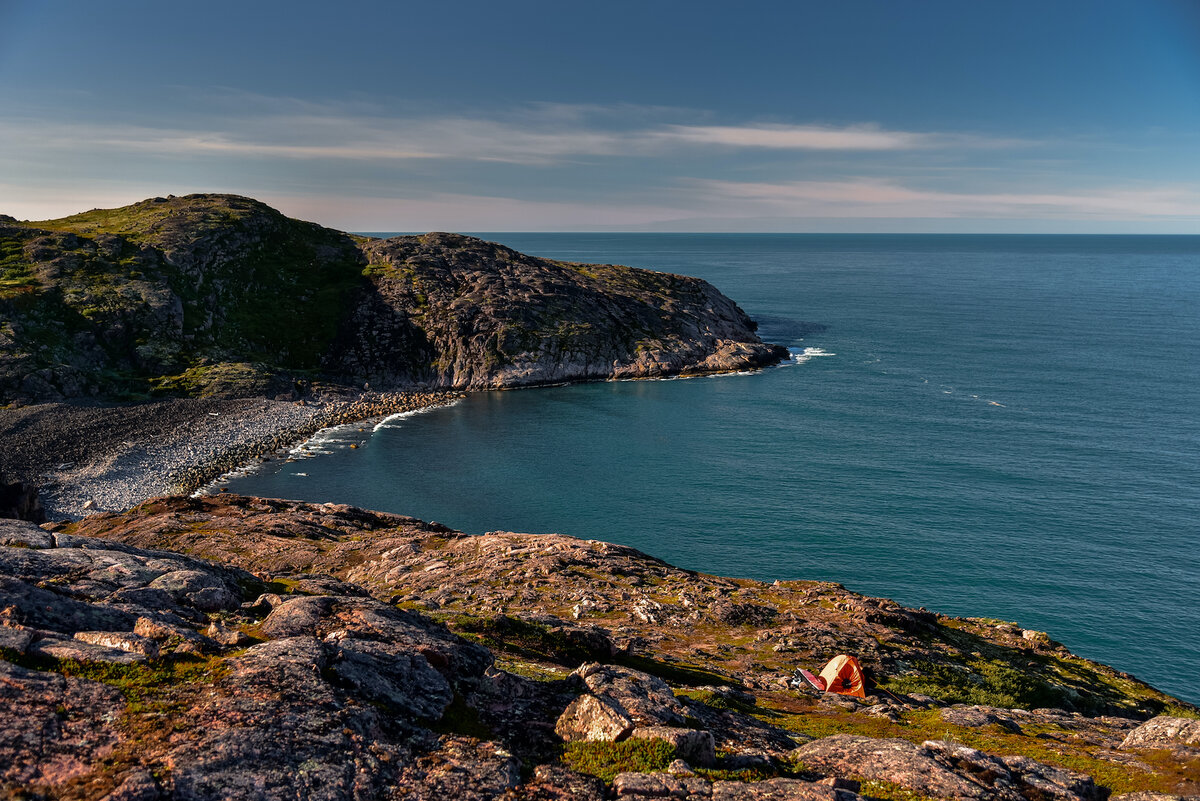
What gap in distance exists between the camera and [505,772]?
1591 cm

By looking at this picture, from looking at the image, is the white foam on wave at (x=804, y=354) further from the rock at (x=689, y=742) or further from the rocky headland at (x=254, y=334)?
the rock at (x=689, y=742)

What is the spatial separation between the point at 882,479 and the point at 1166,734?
65.7 meters

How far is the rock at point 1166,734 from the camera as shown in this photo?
23.4 meters

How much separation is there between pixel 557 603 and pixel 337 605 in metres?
22.6

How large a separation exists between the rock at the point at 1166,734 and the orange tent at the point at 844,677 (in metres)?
11.0

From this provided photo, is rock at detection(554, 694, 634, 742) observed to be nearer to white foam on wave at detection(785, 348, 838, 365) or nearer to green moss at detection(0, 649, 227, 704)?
green moss at detection(0, 649, 227, 704)

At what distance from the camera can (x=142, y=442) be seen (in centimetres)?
9850

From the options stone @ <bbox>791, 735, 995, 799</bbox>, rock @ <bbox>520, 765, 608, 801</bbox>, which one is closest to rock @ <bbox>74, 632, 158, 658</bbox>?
rock @ <bbox>520, 765, 608, 801</bbox>

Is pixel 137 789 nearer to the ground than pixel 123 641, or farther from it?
nearer to the ground

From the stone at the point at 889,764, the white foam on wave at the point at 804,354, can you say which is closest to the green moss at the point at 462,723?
the stone at the point at 889,764

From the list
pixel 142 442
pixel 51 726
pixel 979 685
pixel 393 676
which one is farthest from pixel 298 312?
pixel 51 726

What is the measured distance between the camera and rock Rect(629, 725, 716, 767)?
17.2 metres

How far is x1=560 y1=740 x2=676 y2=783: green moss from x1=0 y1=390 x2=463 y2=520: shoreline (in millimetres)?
81009

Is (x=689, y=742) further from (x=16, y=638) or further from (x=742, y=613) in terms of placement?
(x=742, y=613)
